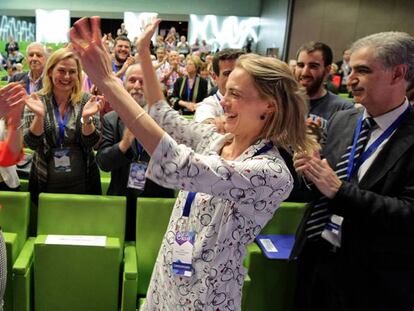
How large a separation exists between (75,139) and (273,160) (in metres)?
1.60

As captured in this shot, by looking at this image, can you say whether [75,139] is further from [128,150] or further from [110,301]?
[110,301]

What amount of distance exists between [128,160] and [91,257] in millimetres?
574

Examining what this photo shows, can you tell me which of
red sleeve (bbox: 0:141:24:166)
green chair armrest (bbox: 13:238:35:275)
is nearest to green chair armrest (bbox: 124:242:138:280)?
green chair armrest (bbox: 13:238:35:275)

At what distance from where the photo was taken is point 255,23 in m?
14.5

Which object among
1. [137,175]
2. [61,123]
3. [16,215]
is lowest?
[16,215]

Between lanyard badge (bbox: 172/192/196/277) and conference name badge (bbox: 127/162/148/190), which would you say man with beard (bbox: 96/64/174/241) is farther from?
lanyard badge (bbox: 172/192/196/277)

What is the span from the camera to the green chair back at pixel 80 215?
212cm

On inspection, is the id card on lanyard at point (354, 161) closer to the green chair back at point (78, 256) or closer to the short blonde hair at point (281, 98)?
the short blonde hair at point (281, 98)

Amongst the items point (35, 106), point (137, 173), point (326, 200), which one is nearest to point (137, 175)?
point (137, 173)

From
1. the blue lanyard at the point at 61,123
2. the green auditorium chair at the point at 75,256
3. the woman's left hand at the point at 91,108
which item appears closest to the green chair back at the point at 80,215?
the green auditorium chair at the point at 75,256

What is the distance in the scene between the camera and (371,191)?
A: 1452 millimetres

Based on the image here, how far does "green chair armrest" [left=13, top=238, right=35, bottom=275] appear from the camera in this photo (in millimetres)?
1893

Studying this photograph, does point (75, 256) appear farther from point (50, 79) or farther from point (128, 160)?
point (50, 79)

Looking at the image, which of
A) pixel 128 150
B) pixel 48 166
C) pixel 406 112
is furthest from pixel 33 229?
pixel 406 112
